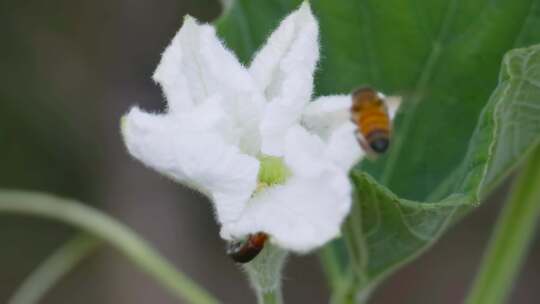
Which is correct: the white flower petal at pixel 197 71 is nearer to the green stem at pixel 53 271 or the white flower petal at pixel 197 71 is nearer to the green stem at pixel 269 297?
the green stem at pixel 269 297

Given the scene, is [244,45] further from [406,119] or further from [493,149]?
[493,149]

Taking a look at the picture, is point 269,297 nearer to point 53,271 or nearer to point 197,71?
point 197,71

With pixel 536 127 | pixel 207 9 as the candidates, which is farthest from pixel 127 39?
pixel 536 127

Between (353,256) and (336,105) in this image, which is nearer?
(336,105)

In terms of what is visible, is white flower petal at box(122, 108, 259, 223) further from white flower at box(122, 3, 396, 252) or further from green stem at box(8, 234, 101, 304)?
green stem at box(8, 234, 101, 304)

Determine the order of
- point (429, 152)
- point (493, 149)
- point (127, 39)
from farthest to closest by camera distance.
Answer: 1. point (127, 39)
2. point (429, 152)
3. point (493, 149)

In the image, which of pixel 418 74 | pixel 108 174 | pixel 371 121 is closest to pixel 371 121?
pixel 371 121

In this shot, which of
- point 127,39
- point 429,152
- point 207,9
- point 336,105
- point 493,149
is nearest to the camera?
point 336,105
